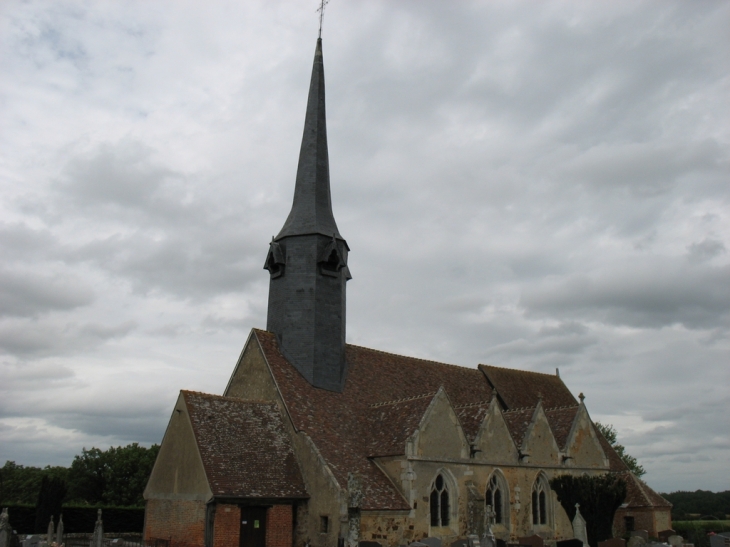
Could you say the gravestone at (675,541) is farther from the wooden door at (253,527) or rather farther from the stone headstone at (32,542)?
the stone headstone at (32,542)

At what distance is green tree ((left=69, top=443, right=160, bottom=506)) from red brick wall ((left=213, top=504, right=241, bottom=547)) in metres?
37.5

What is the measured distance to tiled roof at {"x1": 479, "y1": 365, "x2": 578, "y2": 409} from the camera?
1296 inches

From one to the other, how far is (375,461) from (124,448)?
A: 41332 mm

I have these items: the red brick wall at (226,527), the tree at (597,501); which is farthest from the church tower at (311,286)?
the tree at (597,501)

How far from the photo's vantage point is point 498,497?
2512cm

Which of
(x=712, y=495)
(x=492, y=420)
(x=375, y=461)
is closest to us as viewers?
(x=375, y=461)

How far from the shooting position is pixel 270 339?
25.9m

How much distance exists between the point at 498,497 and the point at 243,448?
10.6 metres

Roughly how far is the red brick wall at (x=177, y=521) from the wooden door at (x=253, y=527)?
1223mm

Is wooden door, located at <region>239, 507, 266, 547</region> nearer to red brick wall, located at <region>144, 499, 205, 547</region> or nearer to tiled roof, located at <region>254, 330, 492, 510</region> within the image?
red brick wall, located at <region>144, 499, 205, 547</region>

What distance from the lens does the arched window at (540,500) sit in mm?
26391

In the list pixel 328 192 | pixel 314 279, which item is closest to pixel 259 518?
pixel 314 279

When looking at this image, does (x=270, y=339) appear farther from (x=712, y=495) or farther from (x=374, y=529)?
(x=712, y=495)

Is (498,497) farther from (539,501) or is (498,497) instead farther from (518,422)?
(518,422)
